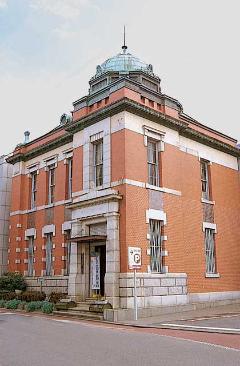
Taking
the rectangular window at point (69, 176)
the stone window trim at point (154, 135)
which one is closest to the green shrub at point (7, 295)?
the rectangular window at point (69, 176)

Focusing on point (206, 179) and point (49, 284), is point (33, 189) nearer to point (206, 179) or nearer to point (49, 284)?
point (49, 284)

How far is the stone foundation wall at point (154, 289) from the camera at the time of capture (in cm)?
1684

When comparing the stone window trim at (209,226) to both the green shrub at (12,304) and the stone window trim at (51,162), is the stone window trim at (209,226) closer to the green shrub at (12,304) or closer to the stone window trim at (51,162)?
the stone window trim at (51,162)

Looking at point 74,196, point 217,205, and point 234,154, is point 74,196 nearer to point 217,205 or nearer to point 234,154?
point 217,205

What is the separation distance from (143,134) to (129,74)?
7.01 meters

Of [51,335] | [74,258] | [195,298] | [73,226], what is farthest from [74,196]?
[51,335]

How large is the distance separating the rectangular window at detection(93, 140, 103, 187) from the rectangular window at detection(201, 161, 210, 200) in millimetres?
6369

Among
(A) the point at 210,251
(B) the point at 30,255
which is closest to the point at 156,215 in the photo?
(A) the point at 210,251

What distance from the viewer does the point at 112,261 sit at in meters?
17.4

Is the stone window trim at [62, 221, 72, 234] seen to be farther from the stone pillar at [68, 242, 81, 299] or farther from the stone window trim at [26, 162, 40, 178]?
the stone window trim at [26, 162, 40, 178]

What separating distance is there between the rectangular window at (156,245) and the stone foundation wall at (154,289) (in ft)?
1.57

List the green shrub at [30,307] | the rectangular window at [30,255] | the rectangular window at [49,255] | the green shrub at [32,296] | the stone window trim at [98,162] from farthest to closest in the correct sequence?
the rectangular window at [30,255] < the rectangular window at [49,255] < the green shrub at [32,296] < the stone window trim at [98,162] < the green shrub at [30,307]

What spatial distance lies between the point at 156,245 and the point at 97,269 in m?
2.91

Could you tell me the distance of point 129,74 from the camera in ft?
82.1
